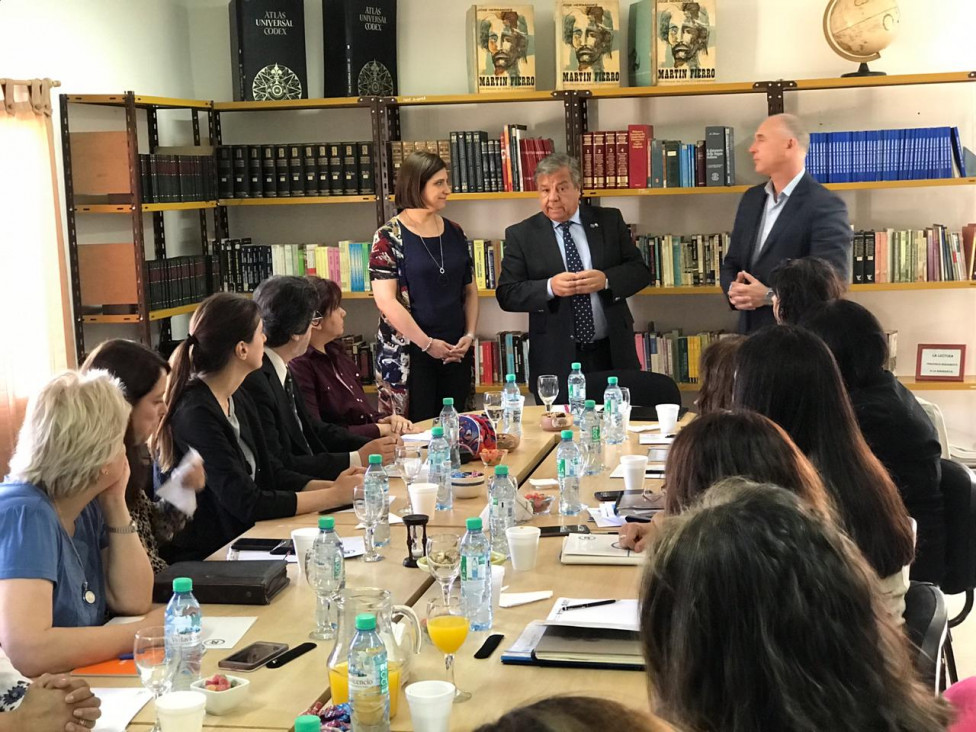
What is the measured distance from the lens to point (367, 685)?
180cm

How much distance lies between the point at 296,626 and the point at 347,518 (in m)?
0.86

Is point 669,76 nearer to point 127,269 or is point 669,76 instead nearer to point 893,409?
point 127,269

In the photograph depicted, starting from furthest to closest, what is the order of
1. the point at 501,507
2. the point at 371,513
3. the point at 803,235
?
the point at 803,235, the point at 501,507, the point at 371,513

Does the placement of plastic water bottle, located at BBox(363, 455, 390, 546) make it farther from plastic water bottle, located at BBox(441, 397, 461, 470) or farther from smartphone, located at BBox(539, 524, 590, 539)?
plastic water bottle, located at BBox(441, 397, 461, 470)

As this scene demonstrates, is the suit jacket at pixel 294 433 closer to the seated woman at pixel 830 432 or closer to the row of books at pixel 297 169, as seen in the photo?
the seated woman at pixel 830 432

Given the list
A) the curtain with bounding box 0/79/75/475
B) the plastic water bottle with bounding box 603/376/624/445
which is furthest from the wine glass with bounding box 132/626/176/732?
the curtain with bounding box 0/79/75/475

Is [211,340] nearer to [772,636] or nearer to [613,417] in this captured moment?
[613,417]

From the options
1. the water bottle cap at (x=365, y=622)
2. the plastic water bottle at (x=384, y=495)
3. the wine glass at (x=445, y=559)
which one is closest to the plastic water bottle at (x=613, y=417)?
the plastic water bottle at (x=384, y=495)

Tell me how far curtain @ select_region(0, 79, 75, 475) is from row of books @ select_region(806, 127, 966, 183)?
3586mm

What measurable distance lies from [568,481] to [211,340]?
1.11 meters

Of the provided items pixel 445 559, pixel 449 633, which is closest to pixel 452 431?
pixel 445 559

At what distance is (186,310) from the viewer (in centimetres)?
582

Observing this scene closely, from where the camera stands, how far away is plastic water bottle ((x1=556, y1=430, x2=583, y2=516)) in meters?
3.18

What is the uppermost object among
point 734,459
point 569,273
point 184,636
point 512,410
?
point 569,273
